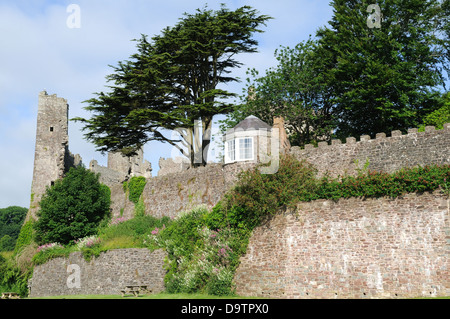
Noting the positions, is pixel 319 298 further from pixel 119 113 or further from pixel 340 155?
pixel 119 113

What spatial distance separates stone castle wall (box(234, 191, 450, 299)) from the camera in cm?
1775

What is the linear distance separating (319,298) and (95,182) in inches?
744

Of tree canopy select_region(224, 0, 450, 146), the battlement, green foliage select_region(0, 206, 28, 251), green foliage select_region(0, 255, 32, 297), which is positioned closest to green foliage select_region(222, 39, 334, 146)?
tree canopy select_region(224, 0, 450, 146)

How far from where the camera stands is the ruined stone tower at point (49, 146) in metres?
35.5

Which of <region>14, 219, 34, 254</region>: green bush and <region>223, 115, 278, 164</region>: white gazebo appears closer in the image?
<region>223, 115, 278, 164</region>: white gazebo

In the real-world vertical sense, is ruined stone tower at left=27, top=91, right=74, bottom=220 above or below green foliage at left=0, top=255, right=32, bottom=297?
above

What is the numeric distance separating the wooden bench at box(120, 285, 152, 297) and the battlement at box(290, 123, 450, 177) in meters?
8.99

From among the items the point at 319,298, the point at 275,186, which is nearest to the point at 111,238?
the point at 275,186

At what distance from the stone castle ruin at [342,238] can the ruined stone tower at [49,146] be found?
401 inches

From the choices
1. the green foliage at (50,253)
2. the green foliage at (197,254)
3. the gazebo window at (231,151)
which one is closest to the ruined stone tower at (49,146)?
the green foliage at (50,253)

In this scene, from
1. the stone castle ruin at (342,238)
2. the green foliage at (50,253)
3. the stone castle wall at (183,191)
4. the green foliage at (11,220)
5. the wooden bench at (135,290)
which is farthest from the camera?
the green foliage at (11,220)

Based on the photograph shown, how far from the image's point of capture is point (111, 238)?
93.5 feet

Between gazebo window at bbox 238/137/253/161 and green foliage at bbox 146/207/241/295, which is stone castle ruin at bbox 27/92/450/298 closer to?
gazebo window at bbox 238/137/253/161

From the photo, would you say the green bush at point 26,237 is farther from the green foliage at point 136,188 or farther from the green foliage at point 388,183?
the green foliage at point 388,183
